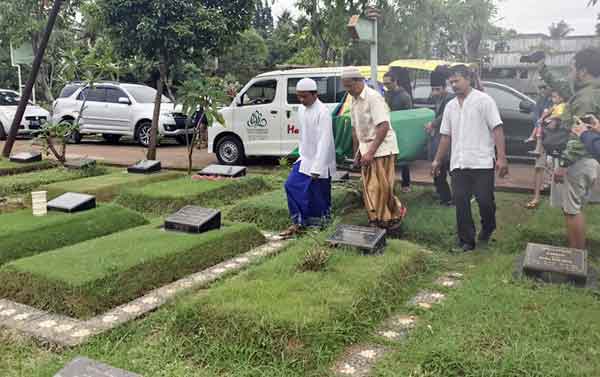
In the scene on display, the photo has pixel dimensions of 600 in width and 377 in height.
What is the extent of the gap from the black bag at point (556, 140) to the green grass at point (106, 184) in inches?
216

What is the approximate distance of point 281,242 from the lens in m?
5.81

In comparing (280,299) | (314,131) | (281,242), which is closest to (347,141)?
(314,131)

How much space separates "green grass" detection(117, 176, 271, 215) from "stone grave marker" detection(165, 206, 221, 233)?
1.47 meters

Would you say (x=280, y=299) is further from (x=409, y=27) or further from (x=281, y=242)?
(x=409, y=27)

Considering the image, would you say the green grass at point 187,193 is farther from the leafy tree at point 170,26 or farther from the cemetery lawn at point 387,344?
the cemetery lawn at point 387,344

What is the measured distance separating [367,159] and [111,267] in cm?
241

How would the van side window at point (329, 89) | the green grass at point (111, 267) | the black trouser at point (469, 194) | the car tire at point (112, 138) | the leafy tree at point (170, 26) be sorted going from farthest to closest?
the car tire at point (112, 138)
the van side window at point (329, 89)
the leafy tree at point (170, 26)
the black trouser at point (469, 194)
the green grass at point (111, 267)

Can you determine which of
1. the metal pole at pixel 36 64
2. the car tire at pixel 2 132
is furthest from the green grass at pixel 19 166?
the car tire at pixel 2 132

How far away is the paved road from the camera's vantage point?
8.74 meters

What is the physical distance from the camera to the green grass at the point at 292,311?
10.8ft

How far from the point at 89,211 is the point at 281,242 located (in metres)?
2.14

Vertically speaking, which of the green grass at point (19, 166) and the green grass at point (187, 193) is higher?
the green grass at point (19, 166)

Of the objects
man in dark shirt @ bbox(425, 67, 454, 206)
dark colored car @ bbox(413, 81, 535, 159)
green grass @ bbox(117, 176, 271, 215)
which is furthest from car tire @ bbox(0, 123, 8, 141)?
man in dark shirt @ bbox(425, 67, 454, 206)

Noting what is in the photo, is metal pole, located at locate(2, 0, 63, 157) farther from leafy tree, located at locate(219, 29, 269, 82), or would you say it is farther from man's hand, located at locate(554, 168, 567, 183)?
leafy tree, located at locate(219, 29, 269, 82)
